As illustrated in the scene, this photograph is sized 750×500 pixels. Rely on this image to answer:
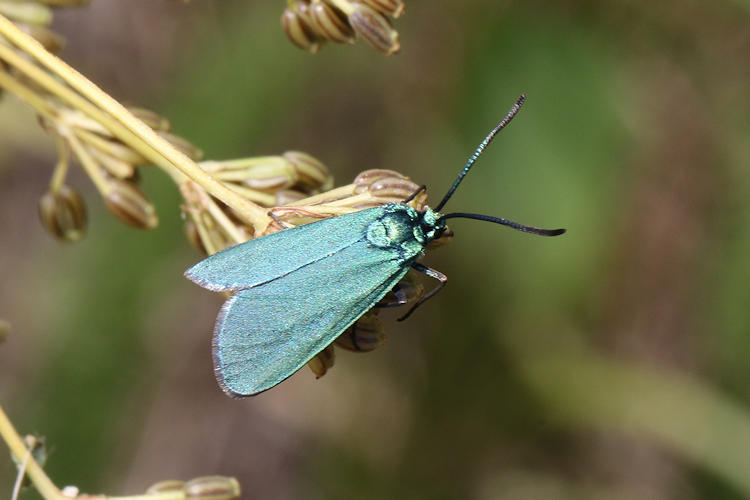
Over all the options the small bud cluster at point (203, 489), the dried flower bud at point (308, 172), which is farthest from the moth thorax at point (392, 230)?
the small bud cluster at point (203, 489)

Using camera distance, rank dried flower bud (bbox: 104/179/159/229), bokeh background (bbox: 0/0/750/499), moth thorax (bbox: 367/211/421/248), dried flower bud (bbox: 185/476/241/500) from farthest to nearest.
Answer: bokeh background (bbox: 0/0/750/499), moth thorax (bbox: 367/211/421/248), dried flower bud (bbox: 104/179/159/229), dried flower bud (bbox: 185/476/241/500)

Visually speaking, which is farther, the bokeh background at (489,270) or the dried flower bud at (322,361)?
the bokeh background at (489,270)

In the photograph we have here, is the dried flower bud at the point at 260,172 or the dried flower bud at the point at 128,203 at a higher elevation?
the dried flower bud at the point at 260,172

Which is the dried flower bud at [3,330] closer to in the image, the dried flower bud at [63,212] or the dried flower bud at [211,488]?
the dried flower bud at [63,212]

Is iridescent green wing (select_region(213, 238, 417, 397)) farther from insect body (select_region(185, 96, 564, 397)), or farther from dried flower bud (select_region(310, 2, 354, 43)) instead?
dried flower bud (select_region(310, 2, 354, 43))

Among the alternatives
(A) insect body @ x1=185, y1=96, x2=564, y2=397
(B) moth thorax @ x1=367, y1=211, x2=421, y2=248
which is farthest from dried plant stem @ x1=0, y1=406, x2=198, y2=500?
(B) moth thorax @ x1=367, y1=211, x2=421, y2=248

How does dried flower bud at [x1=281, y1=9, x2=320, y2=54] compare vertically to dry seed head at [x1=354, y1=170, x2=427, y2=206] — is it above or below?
above

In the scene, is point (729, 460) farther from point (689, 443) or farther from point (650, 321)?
point (650, 321)
